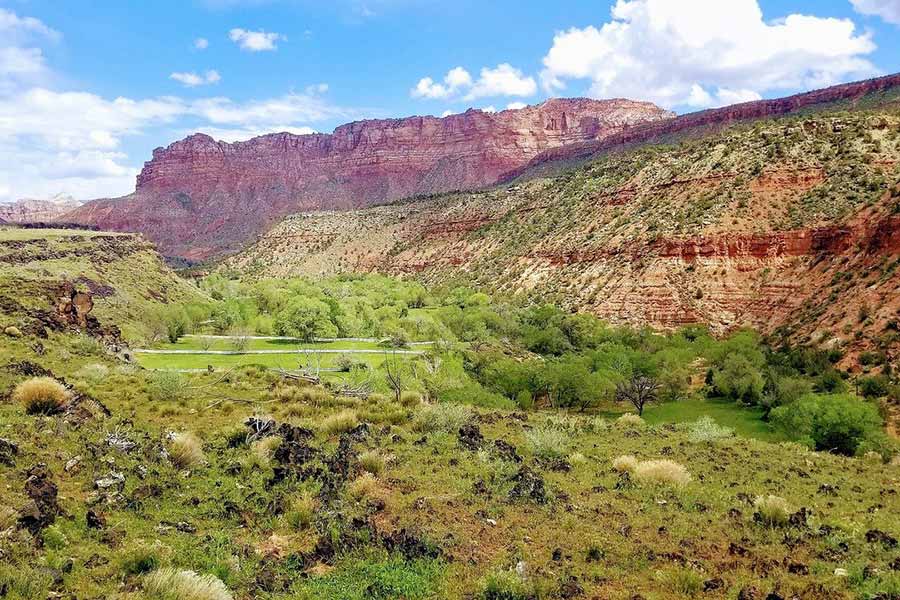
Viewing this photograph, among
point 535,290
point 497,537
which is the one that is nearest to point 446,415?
point 497,537

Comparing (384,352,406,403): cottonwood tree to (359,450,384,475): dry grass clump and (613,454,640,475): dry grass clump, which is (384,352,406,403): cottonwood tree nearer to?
(359,450,384,475): dry grass clump

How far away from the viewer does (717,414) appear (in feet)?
100

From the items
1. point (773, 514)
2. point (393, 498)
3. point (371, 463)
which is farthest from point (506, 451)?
point (773, 514)

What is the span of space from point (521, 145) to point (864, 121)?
456 ft

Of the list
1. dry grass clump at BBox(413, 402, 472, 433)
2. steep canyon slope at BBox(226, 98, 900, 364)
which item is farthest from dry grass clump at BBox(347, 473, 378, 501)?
steep canyon slope at BBox(226, 98, 900, 364)

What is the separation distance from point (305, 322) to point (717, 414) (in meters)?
25.7

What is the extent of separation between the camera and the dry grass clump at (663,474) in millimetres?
11430

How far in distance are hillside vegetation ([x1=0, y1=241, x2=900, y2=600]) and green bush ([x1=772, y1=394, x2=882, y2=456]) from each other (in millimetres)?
75

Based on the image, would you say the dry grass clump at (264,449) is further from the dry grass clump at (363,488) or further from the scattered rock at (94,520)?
the scattered rock at (94,520)

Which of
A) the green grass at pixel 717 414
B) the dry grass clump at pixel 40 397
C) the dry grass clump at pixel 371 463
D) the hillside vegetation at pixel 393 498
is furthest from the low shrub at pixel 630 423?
the dry grass clump at pixel 40 397

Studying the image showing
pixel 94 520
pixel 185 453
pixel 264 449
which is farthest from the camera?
pixel 264 449

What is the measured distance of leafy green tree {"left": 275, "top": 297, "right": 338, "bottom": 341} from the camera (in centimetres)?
4050

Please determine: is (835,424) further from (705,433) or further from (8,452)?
(8,452)

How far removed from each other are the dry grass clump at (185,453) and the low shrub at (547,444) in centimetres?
710
